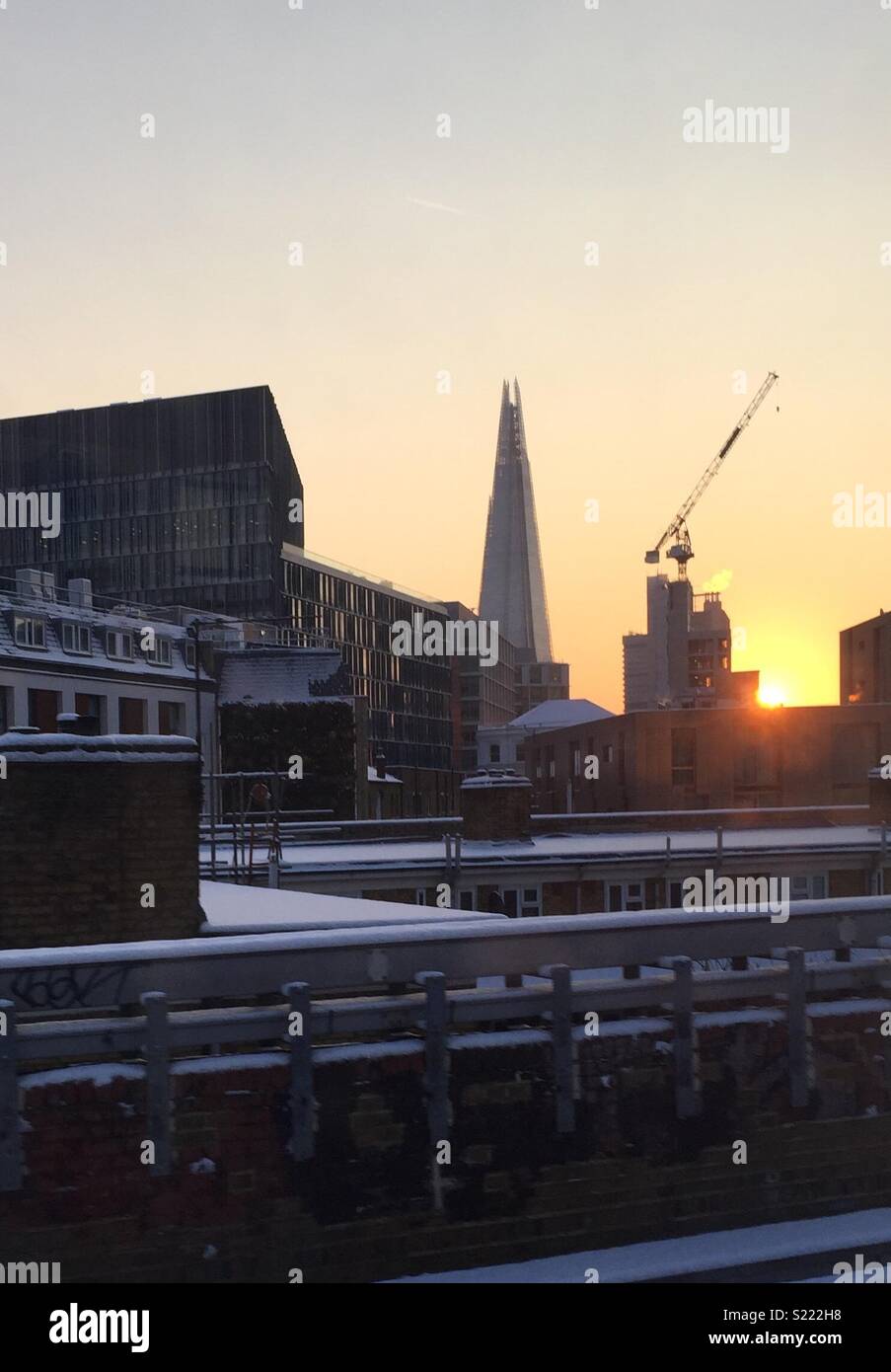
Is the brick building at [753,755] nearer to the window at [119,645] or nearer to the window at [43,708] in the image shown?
the window at [119,645]

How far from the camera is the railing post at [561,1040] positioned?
10.2 metres

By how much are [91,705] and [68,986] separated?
38978 millimetres

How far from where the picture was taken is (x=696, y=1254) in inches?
408

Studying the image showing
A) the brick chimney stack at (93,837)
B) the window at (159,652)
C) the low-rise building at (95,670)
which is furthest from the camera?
the window at (159,652)

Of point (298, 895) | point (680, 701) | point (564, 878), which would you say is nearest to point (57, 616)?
point (564, 878)

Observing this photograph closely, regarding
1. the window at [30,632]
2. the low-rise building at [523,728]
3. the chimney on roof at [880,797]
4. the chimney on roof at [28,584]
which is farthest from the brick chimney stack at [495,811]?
the low-rise building at [523,728]

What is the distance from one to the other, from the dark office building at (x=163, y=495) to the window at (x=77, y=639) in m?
60.0

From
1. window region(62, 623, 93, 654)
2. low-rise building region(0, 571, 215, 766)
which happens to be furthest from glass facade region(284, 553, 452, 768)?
window region(62, 623, 93, 654)

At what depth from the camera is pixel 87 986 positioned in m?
8.95

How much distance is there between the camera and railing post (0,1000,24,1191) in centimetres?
857

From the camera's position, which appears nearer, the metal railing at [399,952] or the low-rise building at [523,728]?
the metal railing at [399,952]

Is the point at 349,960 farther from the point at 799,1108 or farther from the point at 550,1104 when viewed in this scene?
the point at 799,1108

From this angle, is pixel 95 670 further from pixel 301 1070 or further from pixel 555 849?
pixel 301 1070
